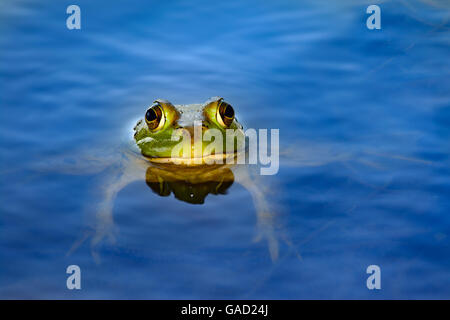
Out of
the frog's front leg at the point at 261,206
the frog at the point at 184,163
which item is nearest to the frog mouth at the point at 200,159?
the frog at the point at 184,163

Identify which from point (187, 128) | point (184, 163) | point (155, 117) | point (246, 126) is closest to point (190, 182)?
point (184, 163)

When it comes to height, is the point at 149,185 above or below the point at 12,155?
below

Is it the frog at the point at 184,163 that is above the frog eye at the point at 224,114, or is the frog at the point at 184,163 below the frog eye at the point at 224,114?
below

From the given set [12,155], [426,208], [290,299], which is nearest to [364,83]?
→ [426,208]

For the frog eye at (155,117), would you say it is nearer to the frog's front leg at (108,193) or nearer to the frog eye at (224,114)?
the frog's front leg at (108,193)

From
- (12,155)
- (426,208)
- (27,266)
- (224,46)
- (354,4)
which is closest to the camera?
(27,266)

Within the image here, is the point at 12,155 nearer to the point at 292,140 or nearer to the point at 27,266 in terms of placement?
the point at 27,266

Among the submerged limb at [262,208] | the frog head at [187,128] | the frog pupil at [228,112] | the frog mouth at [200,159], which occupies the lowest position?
the submerged limb at [262,208]

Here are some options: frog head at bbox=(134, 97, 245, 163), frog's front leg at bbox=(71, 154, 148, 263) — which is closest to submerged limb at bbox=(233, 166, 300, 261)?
frog head at bbox=(134, 97, 245, 163)
